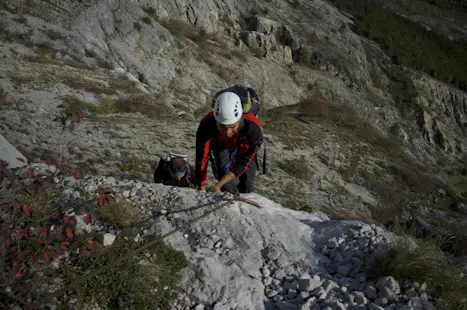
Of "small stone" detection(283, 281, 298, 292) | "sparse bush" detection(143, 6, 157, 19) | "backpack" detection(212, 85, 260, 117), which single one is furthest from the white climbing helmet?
"sparse bush" detection(143, 6, 157, 19)

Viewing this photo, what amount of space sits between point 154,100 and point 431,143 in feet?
88.0

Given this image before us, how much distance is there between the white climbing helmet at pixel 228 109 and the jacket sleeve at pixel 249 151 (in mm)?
362

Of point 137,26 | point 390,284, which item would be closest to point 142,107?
point 137,26

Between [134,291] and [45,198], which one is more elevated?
[45,198]

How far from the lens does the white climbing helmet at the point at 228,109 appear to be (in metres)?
4.37

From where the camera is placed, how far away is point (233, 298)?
3.06 metres

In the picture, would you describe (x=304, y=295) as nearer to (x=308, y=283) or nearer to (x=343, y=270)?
(x=308, y=283)

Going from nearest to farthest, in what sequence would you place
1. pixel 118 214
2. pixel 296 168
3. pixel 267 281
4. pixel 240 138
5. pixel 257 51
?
1. pixel 267 281
2. pixel 118 214
3. pixel 240 138
4. pixel 296 168
5. pixel 257 51

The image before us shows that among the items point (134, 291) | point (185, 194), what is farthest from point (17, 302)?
point (185, 194)

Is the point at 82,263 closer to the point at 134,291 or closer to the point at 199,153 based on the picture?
the point at 134,291

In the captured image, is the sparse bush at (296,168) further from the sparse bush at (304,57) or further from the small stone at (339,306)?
the sparse bush at (304,57)

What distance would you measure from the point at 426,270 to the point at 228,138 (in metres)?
3.07

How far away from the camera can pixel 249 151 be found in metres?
4.82

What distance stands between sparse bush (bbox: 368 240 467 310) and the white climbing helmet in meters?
2.47
